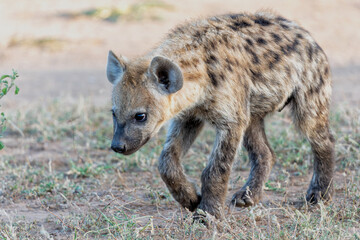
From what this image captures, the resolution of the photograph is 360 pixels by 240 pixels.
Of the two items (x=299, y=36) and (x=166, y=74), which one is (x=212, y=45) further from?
(x=299, y=36)

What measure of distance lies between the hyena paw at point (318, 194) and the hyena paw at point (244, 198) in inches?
14.1

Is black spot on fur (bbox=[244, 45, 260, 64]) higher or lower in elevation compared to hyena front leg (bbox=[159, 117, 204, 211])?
higher

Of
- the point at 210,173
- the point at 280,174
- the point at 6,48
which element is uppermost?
the point at 210,173

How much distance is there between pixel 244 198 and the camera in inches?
158

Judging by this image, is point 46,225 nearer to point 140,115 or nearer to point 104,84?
point 140,115

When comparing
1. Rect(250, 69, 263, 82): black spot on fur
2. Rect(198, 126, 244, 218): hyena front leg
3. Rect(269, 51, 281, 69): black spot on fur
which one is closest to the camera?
Rect(198, 126, 244, 218): hyena front leg

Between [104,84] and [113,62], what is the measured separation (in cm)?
422

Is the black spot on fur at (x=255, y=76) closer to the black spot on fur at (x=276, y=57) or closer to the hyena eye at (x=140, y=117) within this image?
the black spot on fur at (x=276, y=57)

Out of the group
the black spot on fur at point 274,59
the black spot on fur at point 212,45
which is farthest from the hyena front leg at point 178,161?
the black spot on fur at point 274,59

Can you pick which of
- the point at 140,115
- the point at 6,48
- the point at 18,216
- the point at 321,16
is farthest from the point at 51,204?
the point at 321,16

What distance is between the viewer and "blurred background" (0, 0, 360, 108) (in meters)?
8.18

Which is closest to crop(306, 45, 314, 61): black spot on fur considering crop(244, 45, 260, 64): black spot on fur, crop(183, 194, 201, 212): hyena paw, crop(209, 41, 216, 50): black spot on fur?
crop(244, 45, 260, 64): black spot on fur

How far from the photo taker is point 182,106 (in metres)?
3.72

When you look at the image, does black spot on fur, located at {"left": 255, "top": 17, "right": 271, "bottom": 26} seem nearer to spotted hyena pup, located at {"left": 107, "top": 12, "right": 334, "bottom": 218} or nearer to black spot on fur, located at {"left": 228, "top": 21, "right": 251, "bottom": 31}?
spotted hyena pup, located at {"left": 107, "top": 12, "right": 334, "bottom": 218}
